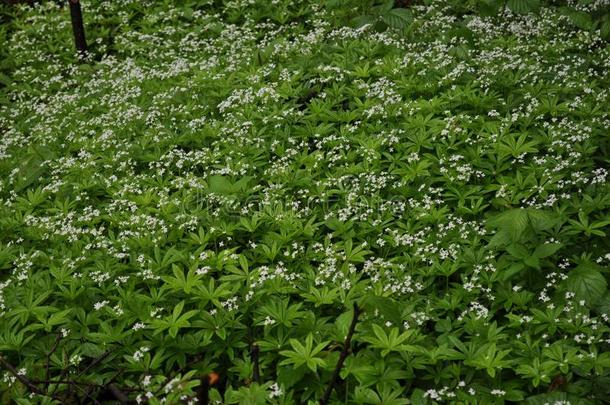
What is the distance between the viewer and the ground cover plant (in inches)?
168

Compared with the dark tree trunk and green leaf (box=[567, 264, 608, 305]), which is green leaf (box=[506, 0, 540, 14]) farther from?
the dark tree trunk

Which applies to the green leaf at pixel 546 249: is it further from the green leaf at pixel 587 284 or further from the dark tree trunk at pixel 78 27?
the dark tree trunk at pixel 78 27

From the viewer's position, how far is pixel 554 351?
408 centimetres

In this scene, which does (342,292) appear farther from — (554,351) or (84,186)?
(84,186)

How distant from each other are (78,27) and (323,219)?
6.65 metres

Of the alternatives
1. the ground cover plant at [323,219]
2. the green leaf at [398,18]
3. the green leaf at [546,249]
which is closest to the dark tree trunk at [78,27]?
the ground cover plant at [323,219]

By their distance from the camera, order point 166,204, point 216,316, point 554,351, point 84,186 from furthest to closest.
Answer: point 84,186 < point 166,204 < point 216,316 < point 554,351

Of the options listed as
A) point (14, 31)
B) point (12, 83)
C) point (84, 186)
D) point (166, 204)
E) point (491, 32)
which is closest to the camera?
point (166, 204)

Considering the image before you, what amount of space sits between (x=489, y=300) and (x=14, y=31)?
1090 cm

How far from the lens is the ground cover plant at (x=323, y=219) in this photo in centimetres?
427

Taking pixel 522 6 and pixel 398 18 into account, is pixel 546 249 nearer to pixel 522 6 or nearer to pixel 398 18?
pixel 522 6

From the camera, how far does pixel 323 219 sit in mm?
5910

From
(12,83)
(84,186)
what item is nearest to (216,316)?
(84,186)

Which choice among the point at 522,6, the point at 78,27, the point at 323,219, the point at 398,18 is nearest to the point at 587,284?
the point at 323,219
